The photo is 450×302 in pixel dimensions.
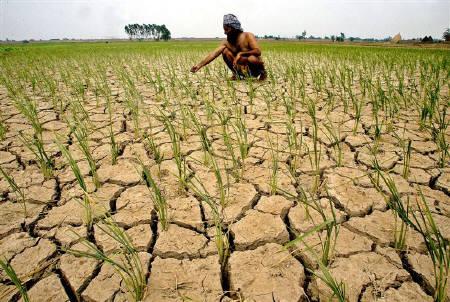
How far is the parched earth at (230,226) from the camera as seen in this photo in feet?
3.07

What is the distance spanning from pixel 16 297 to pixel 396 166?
77.8 inches

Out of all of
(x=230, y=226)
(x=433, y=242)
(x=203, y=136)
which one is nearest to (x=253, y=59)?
(x=203, y=136)

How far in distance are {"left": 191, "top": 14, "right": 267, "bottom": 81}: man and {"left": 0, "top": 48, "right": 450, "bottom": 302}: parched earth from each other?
206 cm

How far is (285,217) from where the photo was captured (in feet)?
4.18

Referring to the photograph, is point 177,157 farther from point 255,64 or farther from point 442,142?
point 255,64

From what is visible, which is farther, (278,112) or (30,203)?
(278,112)

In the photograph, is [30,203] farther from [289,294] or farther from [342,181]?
[342,181]

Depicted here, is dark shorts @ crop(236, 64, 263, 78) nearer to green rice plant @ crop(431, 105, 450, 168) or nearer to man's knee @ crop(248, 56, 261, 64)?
man's knee @ crop(248, 56, 261, 64)

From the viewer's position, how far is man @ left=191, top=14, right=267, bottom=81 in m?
3.66

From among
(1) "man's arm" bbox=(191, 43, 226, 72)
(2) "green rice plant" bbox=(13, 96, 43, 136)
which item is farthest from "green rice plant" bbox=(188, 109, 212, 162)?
(1) "man's arm" bbox=(191, 43, 226, 72)

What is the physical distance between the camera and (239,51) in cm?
392

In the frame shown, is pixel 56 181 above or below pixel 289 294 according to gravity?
above

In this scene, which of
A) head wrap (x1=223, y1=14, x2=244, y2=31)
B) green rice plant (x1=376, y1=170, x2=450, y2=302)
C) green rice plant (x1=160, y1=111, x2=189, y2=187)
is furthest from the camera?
head wrap (x1=223, y1=14, x2=244, y2=31)

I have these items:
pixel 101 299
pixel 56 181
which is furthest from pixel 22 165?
pixel 101 299
